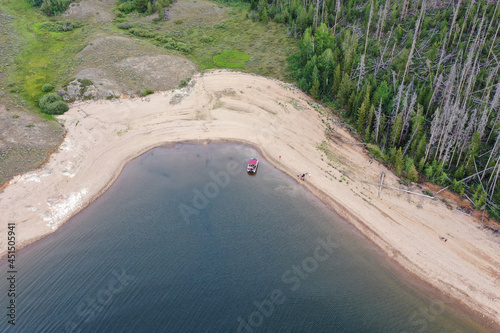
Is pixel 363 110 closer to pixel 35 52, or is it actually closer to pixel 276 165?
pixel 276 165

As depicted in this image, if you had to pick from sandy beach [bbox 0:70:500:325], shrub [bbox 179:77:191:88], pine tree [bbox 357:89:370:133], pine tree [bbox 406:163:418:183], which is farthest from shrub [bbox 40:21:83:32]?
pine tree [bbox 406:163:418:183]

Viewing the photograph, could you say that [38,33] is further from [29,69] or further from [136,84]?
[136,84]

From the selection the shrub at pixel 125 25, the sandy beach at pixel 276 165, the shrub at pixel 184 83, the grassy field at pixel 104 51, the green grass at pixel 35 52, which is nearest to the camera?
the sandy beach at pixel 276 165

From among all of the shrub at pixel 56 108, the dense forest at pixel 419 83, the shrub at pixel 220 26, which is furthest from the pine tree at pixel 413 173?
the shrub at pixel 220 26

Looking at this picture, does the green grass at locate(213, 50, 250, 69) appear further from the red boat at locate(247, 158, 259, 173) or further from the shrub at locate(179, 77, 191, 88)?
the red boat at locate(247, 158, 259, 173)

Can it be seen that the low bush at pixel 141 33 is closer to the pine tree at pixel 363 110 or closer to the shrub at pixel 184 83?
the shrub at pixel 184 83

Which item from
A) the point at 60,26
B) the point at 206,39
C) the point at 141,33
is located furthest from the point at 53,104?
the point at 206,39
